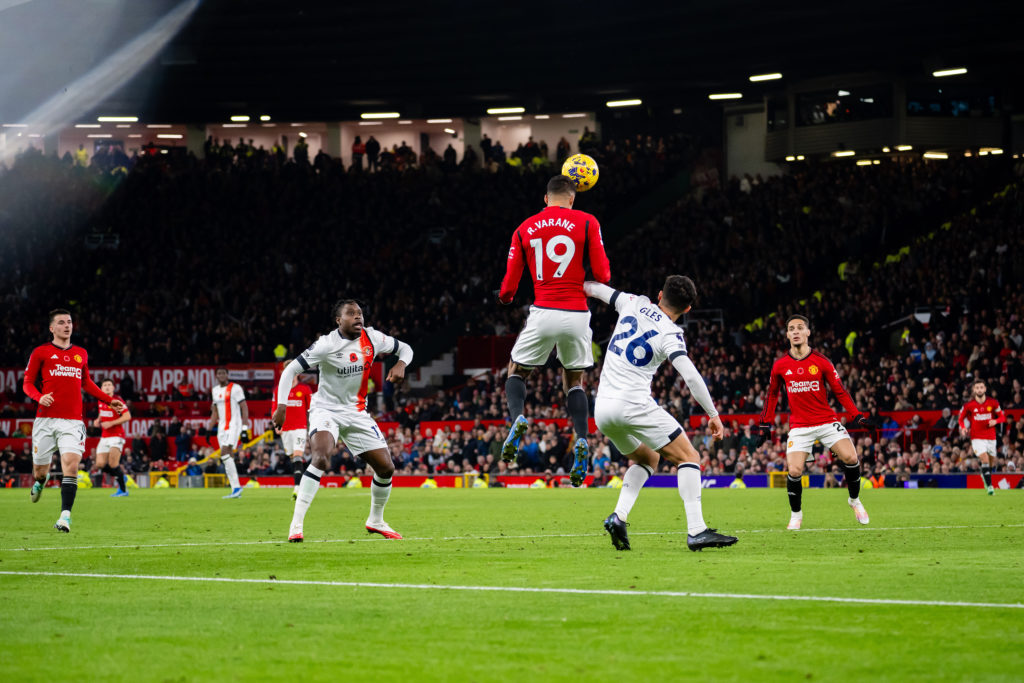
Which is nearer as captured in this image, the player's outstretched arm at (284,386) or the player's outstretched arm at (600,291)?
the player's outstretched arm at (600,291)

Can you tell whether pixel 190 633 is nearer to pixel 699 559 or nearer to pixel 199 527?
pixel 699 559

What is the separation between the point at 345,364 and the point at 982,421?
1835 cm

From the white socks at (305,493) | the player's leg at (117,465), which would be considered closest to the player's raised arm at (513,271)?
the white socks at (305,493)

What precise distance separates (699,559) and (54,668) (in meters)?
6.27

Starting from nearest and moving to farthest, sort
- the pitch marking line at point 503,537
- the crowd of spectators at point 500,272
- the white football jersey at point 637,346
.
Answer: the white football jersey at point 637,346, the pitch marking line at point 503,537, the crowd of spectators at point 500,272

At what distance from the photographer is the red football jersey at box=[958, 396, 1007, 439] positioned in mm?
28125

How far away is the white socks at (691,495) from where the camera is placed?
12.1 m

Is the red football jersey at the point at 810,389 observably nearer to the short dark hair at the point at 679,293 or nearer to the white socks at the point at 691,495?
the white socks at the point at 691,495

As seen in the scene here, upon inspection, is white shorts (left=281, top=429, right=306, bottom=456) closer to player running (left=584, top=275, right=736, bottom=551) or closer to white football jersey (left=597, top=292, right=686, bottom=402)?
player running (left=584, top=275, right=736, bottom=551)

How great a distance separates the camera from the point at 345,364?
48.0ft

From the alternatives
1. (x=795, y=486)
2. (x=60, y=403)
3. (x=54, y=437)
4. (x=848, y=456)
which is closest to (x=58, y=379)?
(x=60, y=403)

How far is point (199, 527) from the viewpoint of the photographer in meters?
17.2

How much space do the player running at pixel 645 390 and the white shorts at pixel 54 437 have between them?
800 centimetres

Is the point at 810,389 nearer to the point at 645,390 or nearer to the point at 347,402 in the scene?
the point at 645,390
